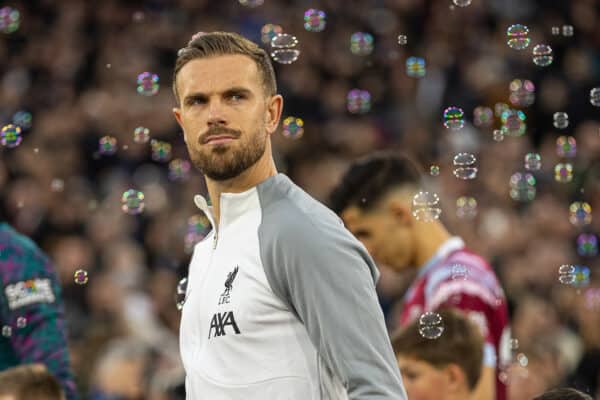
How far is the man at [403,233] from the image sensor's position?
414cm

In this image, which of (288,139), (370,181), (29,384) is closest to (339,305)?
(29,384)

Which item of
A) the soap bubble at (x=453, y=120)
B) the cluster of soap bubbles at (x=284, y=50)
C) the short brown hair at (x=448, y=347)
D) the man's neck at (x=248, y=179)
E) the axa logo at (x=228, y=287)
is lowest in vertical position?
the short brown hair at (x=448, y=347)

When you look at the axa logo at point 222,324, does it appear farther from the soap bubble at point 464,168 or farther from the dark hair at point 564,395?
the soap bubble at point 464,168

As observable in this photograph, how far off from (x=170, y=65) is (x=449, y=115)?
5183mm

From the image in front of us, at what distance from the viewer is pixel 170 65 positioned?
9234 mm

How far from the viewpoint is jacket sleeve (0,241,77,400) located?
3.80 m

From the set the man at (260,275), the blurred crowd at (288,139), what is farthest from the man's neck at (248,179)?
the blurred crowd at (288,139)

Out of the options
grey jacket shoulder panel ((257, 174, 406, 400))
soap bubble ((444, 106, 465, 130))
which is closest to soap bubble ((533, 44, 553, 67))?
soap bubble ((444, 106, 465, 130))

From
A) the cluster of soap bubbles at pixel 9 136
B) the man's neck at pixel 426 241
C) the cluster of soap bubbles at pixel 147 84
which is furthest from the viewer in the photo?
the cluster of soap bubbles at pixel 9 136

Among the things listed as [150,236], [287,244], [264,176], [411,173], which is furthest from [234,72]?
[150,236]

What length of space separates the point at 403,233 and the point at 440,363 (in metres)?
0.89

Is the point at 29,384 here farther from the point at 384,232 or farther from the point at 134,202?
the point at 384,232

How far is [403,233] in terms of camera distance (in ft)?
14.4

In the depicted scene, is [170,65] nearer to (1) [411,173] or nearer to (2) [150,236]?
(2) [150,236]
